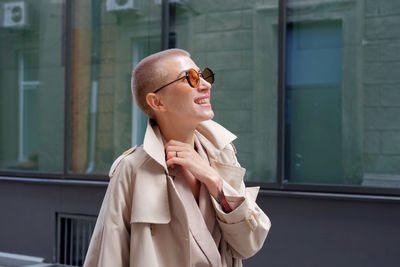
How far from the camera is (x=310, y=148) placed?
612 cm

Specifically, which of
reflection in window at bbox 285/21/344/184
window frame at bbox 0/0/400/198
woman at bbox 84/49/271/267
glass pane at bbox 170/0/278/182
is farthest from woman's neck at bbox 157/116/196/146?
glass pane at bbox 170/0/278/182

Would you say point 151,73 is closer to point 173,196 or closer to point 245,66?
point 173,196

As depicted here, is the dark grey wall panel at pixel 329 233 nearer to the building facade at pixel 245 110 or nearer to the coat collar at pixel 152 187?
the building facade at pixel 245 110

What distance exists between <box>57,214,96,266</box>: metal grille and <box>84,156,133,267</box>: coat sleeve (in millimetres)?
5880

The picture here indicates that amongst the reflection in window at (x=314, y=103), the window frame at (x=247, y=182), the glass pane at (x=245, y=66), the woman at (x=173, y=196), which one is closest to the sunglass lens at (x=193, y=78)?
the woman at (x=173, y=196)

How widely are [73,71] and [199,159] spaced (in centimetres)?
644

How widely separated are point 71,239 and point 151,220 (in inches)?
245

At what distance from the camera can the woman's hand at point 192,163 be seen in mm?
1823

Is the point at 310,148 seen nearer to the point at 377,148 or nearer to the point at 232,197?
the point at 377,148

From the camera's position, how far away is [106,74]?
7738 mm

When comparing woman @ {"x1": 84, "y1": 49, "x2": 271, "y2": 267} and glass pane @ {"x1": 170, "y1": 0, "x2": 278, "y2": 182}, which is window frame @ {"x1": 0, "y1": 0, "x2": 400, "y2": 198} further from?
woman @ {"x1": 84, "y1": 49, "x2": 271, "y2": 267}

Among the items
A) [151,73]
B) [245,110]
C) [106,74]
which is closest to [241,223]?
[151,73]

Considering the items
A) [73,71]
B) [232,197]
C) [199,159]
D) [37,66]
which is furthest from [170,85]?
[37,66]

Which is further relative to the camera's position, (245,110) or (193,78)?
(245,110)
